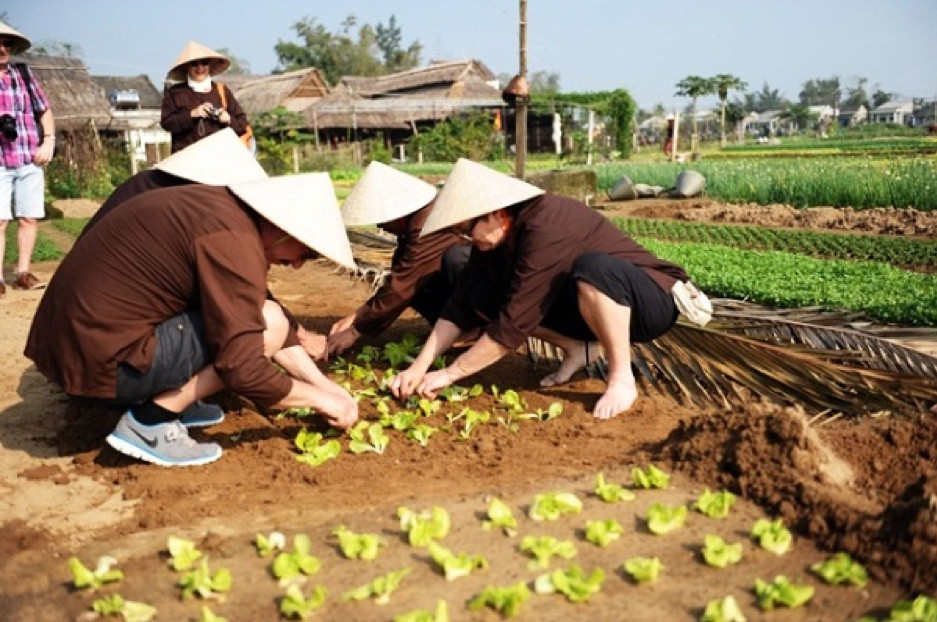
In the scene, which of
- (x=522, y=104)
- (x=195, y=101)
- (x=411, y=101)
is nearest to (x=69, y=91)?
(x=522, y=104)

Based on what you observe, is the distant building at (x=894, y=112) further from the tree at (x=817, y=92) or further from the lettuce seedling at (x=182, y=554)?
the lettuce seedling at (x=182, y=554)

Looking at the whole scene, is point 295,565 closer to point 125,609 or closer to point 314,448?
point 125,609

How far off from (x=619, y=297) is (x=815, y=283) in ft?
8.73

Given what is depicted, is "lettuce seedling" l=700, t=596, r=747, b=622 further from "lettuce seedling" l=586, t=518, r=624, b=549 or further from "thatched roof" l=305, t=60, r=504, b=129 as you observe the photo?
"thatched roof" l=305, t=60, r=504, b=129

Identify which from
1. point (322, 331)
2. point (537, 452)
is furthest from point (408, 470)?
point (322, 331)

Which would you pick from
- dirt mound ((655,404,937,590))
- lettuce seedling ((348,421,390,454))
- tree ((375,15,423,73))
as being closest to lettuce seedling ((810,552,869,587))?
dirt mound ((655,404,937,590))

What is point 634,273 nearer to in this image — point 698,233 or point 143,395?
point 143,395

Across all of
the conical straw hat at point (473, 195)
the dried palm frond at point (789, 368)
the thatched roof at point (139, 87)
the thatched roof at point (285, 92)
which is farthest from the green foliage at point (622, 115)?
the conical straw hat at point (473, 195)

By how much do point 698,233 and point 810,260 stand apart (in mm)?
3334

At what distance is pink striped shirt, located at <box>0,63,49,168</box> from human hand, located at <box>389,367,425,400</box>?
4490 mm

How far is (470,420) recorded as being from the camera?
11.5ft

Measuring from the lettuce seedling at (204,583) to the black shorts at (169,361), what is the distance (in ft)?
3.30

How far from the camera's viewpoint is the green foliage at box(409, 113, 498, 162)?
30.0 metres

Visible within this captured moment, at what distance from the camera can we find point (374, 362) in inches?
182
